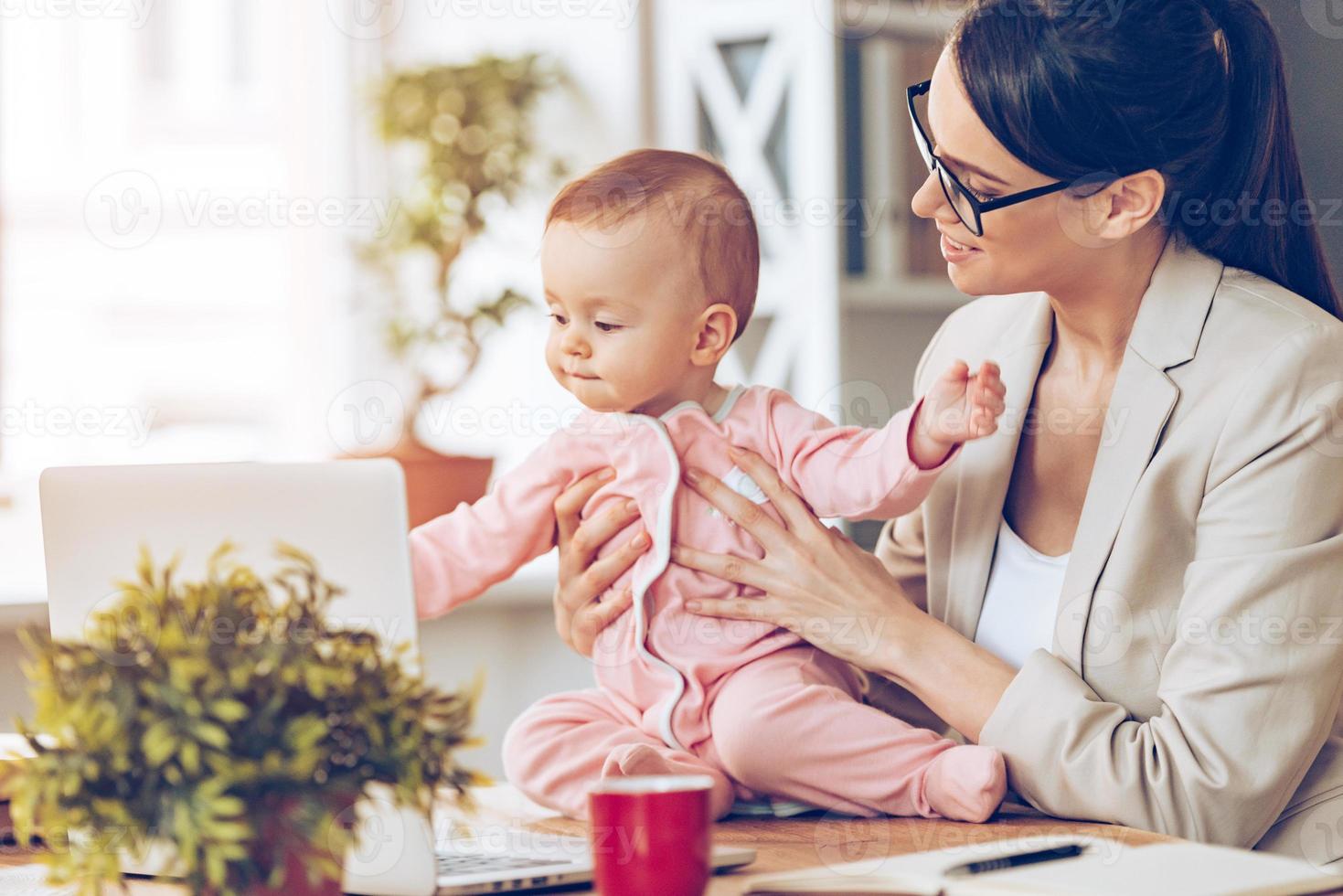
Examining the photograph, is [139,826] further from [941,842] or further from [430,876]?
[941,842]

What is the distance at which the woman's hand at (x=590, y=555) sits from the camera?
55.1 inches

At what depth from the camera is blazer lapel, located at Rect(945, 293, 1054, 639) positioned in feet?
5.16

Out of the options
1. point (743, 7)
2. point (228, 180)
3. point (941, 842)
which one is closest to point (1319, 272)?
point (941, 842)

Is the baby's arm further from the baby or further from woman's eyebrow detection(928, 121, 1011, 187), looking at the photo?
woman's eyebrow detection(928, 121, 1011, 187)

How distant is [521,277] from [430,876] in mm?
2348

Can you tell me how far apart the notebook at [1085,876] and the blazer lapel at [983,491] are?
598 mm

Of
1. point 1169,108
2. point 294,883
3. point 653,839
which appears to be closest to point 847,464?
point 1169,108

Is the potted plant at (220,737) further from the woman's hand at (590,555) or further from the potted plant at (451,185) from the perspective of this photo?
the potted plant at (451,185)

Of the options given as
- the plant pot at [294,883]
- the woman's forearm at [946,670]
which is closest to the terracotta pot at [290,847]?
the plant pot at [294,883]

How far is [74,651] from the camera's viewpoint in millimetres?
750

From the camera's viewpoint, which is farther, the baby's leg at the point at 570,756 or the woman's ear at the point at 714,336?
the woman's ear at the point at 714,336

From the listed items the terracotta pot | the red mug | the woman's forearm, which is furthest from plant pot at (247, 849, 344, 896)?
the woman's forearm

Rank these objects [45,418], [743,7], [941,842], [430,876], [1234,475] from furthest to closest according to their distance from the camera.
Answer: [743,7] → [45,418] → [1234,475] → [941,842] → [430,876]

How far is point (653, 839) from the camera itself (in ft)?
2.69
